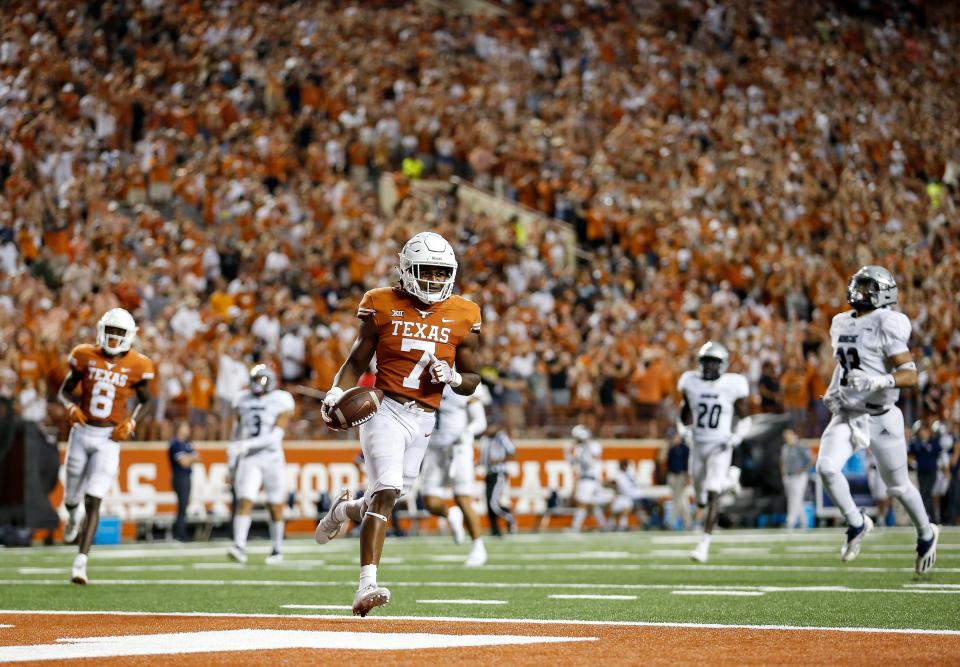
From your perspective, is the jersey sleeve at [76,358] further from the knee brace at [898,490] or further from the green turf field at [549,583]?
the knee brace at [898,490]

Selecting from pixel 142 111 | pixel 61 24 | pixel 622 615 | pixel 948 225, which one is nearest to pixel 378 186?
pixel 142 111

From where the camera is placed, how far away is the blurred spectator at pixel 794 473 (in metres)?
24.3

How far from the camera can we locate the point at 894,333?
1115 cm

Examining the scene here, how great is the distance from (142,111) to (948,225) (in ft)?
45.5

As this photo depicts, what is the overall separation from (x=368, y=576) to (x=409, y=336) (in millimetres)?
1303

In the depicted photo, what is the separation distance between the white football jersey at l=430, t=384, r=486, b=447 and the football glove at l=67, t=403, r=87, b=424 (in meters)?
3.98

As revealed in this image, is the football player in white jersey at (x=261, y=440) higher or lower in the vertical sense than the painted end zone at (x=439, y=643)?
higher

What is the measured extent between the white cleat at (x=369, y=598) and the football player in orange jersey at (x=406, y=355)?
22.5 inches

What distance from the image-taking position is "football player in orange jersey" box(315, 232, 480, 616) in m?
8.34

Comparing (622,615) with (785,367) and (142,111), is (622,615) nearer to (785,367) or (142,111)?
(785,367)

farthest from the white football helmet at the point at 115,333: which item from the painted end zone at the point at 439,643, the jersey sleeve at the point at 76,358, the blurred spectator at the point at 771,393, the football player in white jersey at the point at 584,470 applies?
the blurred spectator at the point at 771,393

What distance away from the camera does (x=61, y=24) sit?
26.5 m

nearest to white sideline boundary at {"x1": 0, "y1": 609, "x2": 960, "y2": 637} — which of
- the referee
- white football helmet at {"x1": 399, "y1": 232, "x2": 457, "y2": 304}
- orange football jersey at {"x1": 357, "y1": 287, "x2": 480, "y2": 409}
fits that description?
orange football jersey at {"x1": 357, "y1": 287, "x2": 480, "y2": 409}

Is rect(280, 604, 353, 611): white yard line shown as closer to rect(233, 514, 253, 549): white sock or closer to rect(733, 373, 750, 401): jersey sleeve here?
rect(233, 514, 253, 549): white sock
